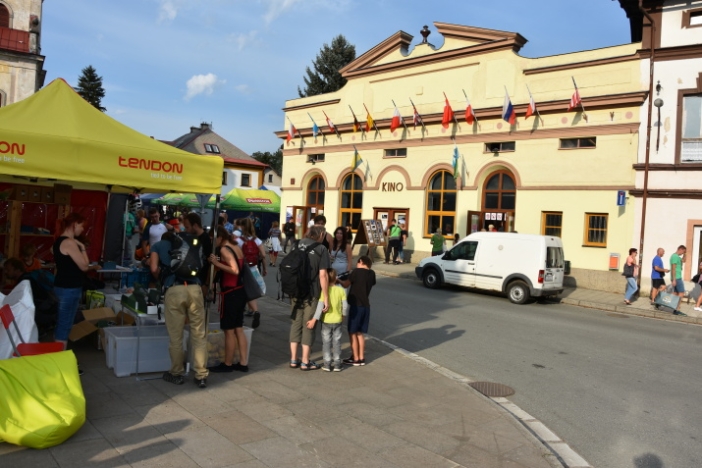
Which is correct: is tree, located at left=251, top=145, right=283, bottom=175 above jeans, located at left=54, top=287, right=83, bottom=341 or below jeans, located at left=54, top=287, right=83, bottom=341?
above

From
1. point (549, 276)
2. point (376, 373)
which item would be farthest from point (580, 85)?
point (376, 373)

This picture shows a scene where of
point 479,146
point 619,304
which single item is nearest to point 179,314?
point 619,304

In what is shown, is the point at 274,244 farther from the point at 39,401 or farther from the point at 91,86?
the point at 91,86

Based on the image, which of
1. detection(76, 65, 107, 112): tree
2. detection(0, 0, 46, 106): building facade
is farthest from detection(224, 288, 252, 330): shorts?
detection(76, 65, 107, 112): tree

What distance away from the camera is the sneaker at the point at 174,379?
20.3 feet

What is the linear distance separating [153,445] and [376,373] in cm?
348

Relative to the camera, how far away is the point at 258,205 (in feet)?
106

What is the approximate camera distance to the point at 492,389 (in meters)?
7.18

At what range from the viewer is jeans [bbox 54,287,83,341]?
20.0ft

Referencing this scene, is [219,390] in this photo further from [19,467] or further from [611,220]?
[611,220]

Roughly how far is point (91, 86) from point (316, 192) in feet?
167

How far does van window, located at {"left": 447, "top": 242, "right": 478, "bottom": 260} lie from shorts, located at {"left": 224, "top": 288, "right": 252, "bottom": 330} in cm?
1108

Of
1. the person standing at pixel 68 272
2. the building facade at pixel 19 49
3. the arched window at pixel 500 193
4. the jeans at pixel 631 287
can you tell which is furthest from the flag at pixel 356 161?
the person standing at pixel 68 272

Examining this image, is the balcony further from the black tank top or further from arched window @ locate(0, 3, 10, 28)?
the black tank top
